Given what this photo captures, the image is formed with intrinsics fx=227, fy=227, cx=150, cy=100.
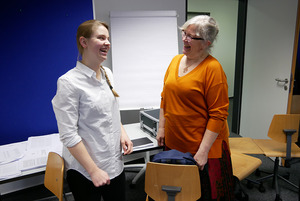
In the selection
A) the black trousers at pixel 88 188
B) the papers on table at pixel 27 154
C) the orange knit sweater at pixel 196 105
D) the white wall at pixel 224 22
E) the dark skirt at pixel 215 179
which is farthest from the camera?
the white wall at pixel 224 22

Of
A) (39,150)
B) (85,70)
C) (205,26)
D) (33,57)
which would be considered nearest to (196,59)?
(205,26)

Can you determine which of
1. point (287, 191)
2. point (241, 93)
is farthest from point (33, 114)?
point (241, 93)

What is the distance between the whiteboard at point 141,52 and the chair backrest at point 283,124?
1250 millimetres

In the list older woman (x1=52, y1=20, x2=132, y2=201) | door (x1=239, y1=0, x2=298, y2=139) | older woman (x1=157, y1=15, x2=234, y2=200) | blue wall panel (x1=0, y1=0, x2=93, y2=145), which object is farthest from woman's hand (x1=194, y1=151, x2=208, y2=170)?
door (x1=239, y1=0, x2=298, y2=139)

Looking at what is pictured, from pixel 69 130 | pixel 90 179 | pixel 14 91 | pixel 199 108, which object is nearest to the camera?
pixel 69 130

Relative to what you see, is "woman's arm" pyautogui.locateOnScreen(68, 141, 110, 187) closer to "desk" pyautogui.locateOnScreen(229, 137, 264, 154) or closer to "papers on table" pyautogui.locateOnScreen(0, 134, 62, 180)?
"papers on table" pyautogui.locateOnScreen(0, 134, 62, 180)

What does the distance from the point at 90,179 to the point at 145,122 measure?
40.8 inches

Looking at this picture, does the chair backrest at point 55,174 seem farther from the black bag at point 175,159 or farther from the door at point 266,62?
the door at point 266,62

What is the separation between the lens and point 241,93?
11.8 ft

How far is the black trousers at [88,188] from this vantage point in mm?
1205

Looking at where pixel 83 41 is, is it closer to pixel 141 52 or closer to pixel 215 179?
pixel 215 179

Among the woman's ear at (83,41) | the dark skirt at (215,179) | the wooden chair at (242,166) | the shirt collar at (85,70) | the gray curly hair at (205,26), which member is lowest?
the wooden chair at (242,166)

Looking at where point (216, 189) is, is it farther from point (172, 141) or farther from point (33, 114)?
point (33, 114)

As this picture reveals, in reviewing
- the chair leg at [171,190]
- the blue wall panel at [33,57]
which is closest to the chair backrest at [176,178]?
the chair leg at [171,190]
